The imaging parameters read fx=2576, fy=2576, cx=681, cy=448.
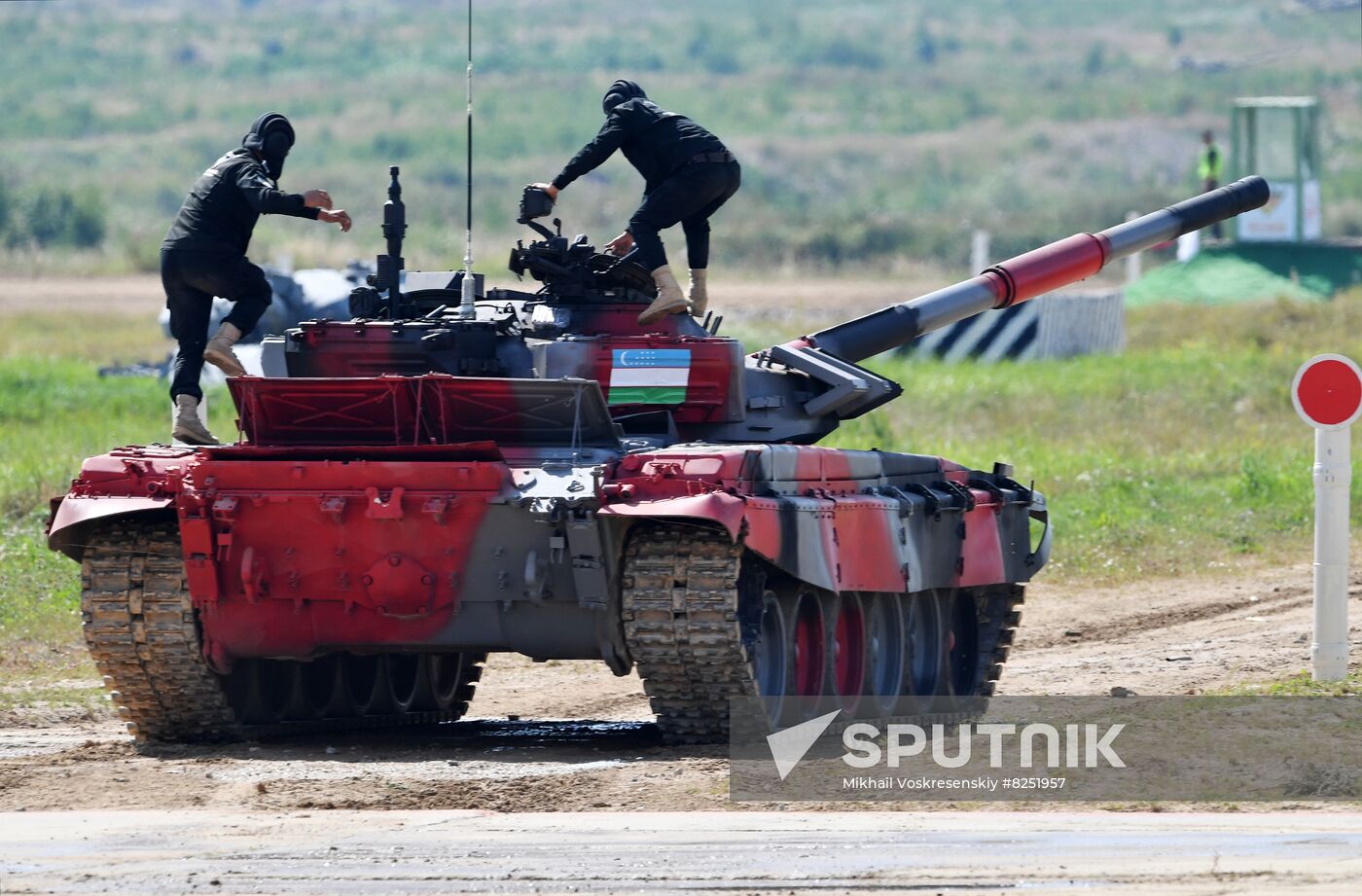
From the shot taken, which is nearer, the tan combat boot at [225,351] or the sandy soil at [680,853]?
the sandy soil at [680,853]

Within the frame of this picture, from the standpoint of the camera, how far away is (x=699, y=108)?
80.0 metres

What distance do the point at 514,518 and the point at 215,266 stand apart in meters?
2.71

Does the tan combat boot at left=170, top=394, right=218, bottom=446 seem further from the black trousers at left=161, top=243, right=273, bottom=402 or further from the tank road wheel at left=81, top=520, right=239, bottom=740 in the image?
the tank road wheel at left=81, top=520, right=239, bottom=740

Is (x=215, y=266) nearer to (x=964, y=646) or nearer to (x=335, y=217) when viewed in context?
(x=335, y=217)

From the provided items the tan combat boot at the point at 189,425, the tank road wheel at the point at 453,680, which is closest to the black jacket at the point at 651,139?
the tan combat boot at the point at 189,425

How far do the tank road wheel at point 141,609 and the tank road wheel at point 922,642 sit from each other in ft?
13.8

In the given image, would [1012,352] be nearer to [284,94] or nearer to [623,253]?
[623,253]

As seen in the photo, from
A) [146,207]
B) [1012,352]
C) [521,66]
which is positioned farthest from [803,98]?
[1012,352]

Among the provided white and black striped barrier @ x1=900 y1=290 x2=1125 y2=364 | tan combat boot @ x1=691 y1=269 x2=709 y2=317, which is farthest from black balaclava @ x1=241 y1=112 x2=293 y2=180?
white and black striped barrier @ x1=900 y1=290 x2=1125 y2=364

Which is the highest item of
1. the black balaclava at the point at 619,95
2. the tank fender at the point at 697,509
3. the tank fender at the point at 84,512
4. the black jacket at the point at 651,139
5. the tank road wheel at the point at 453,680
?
the black balaclava at the point at 619,95

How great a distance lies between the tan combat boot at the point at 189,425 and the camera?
13.4 metres

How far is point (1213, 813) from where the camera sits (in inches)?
394

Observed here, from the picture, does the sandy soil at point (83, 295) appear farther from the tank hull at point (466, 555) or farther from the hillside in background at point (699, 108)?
the tank hull at point (466, 555)

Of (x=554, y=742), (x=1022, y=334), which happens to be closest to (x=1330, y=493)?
(x=554, y=742)
